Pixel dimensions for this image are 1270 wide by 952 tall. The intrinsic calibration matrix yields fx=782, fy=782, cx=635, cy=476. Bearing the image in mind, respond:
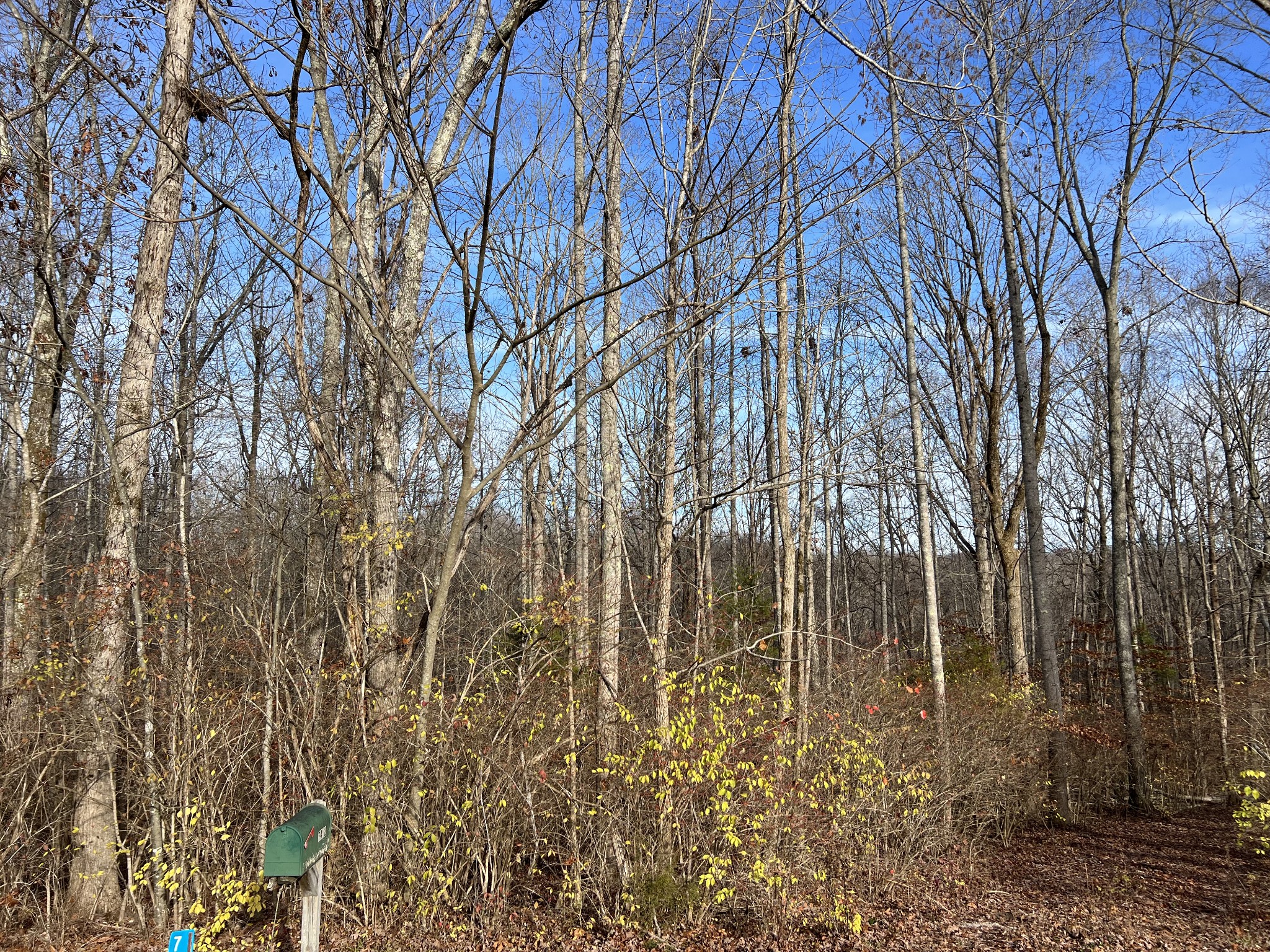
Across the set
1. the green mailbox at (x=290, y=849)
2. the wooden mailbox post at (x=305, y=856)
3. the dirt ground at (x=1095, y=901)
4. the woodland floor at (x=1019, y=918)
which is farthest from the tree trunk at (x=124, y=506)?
the dirt ground at (x=1095, y=901)

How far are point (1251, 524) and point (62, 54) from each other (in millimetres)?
22976

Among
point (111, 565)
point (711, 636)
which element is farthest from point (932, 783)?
point (111, 565)

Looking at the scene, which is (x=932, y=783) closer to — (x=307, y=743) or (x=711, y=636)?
(x=711, y=636)

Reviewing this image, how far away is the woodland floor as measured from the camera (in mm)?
5098

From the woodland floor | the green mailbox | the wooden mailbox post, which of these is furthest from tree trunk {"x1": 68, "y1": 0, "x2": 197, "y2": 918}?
the green mailbox

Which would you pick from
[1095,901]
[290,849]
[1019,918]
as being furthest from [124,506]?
[1095,901]

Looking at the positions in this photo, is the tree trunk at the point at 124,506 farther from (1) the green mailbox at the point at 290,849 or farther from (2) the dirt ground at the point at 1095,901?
(2) the dirt ground at the point at 1095,901

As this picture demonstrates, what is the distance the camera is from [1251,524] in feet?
58.7

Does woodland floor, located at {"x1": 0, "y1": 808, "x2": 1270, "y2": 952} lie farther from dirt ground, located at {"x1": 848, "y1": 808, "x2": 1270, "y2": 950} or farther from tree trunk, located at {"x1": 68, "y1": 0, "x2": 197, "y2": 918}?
tree trunk, located at {"x1": 68, "y1": 0, "x2": 197, "y2": 918}

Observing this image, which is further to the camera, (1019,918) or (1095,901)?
(1095,901)

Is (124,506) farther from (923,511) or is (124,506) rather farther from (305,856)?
(923,511)

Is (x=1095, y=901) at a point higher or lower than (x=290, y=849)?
lower

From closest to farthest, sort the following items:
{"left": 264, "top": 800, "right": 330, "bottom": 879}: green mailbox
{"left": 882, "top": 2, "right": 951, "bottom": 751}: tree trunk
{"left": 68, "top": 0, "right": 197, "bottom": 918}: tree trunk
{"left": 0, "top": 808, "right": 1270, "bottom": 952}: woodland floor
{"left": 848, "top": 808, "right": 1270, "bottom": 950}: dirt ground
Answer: {"left": 264, "top": 800, "right": 330, "bottom": 879}: green mailbox < {"left": 0, "top": 808, "right": 1270, "bottom": 952}: woodland floor < {"left": 68, "top": 0, "right": 197, "bottom": 918}: tree trunk < {"left": 848, "top": 808, "right": 1270, "bottom": 950}: dirt ground < {"left": 882, "top": 2, "right": 951, "bottom": 751}: tree trunk

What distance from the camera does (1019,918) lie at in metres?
6.05
